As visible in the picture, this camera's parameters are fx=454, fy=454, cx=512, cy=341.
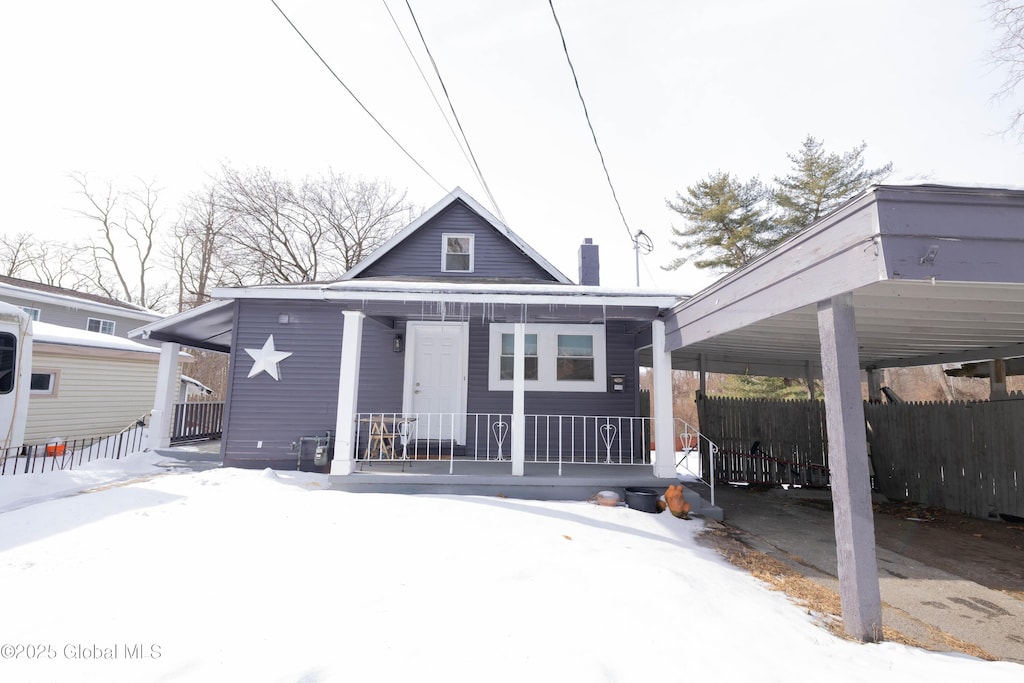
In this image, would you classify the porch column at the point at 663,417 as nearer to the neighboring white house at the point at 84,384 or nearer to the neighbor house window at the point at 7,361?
the neighbor house window at the point at 7,361

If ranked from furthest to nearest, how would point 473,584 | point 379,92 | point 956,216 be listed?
point 379,92 < point 473,584 < point 956,216

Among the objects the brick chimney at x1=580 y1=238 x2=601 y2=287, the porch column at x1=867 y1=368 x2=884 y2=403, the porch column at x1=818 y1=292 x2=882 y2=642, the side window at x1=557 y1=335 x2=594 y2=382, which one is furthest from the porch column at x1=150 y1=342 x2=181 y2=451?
the porch column at x1=867 y1=368 x2=884 y2=403

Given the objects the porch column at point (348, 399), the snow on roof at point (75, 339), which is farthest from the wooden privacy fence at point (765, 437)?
the snow on roof at point (75, 339)

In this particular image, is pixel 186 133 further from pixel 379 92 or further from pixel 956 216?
pixel 956 216

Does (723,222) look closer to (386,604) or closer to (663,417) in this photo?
(663,417)

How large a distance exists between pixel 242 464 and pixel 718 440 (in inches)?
361

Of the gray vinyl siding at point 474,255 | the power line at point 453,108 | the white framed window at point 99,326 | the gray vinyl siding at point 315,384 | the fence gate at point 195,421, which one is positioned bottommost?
the fence gate at point 195,421

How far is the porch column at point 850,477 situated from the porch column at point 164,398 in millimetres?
9962

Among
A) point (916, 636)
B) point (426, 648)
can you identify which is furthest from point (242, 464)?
point (916, 636)

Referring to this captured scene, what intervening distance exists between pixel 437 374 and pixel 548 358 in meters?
2.09

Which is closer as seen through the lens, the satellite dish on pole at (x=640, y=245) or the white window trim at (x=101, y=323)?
the satellite dish on pole at (x=640, y=245)

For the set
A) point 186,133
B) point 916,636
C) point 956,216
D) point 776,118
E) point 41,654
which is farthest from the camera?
point 186,133

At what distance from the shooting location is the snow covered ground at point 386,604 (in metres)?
2.42

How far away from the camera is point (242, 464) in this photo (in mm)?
7789
